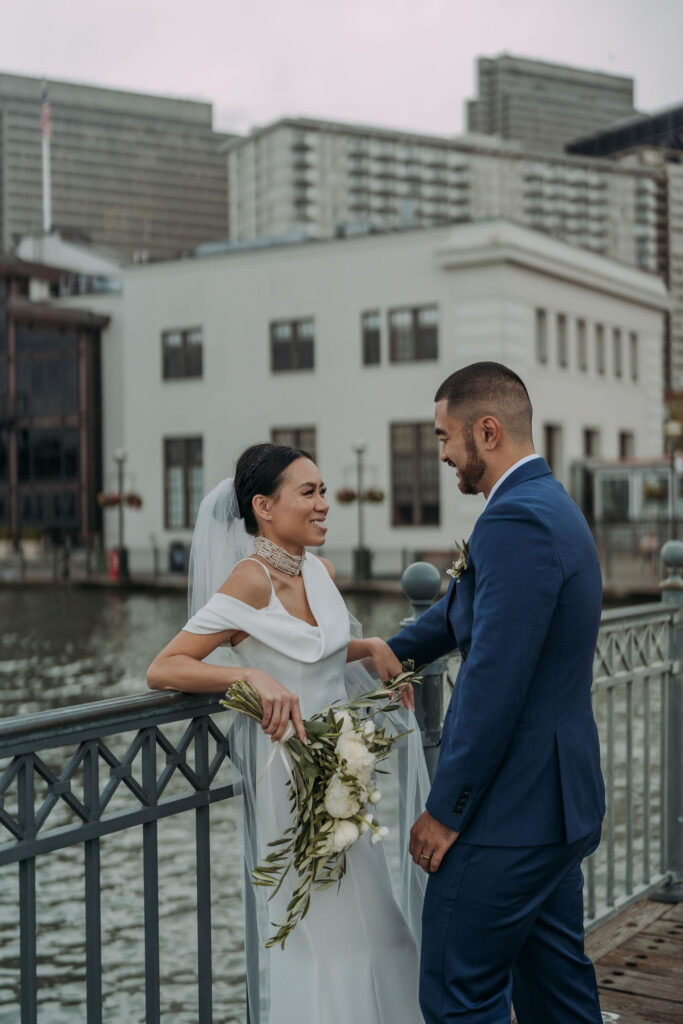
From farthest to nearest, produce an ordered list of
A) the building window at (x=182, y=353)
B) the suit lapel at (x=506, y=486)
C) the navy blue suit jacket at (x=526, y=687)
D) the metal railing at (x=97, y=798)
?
the building window at (x=182, y=353) → the suit lapel at (x=506, y=486) → the navy blue suit jacket at (x=526, y=687) → the metal railing at (x=97, y=798)

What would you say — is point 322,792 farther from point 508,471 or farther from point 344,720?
point 508,471

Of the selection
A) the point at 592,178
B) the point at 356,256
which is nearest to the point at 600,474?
the point at 356,256

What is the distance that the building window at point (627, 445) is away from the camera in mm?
46062

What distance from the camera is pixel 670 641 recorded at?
17.0 feet

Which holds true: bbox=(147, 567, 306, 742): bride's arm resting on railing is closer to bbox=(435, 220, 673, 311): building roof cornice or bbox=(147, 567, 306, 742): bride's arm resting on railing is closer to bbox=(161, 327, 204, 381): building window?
bbox=(435, 220, 673, 311): building roof cornice

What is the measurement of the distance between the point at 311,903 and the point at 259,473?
1.13 m

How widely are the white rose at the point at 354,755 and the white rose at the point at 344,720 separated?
1.7 inches

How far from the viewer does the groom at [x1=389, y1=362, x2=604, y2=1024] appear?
A: 2.63 m

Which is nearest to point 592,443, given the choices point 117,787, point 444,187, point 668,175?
point 117,787

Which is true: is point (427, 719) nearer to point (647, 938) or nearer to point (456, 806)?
point (456, 806)

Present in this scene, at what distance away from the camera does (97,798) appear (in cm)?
264

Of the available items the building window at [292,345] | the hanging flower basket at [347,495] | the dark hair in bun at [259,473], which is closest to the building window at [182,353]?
the building window at [292,345]

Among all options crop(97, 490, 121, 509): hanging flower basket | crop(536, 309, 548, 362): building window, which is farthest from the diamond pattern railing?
crop(97, 490, 121, 509): hanging flower basket

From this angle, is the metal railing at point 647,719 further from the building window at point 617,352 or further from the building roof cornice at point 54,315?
the building roof cornice at point 54,315
